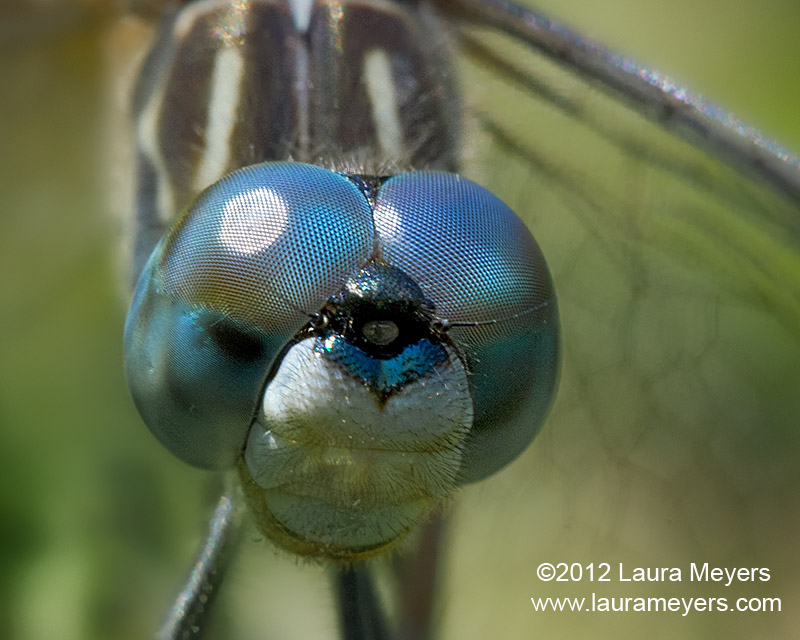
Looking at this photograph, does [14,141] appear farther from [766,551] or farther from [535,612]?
[766,551]

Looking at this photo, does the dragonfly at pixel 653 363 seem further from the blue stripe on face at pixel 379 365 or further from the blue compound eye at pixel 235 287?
the blue stripe on face at pixel 379 365

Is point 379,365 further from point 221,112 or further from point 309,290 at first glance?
point 221,112

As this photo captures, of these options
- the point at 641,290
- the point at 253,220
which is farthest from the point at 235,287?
the point at 641,290

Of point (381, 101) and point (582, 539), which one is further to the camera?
point (582, 539)

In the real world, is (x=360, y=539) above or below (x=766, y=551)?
above

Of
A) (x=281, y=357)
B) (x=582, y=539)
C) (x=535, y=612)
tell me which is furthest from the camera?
(x=535, y=612)

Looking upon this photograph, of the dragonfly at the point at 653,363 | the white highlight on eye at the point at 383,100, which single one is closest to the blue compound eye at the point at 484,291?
the white highlight on eye at the point at 383,100

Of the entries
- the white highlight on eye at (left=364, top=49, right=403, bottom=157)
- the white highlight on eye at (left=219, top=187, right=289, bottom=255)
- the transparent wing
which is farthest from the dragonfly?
the white highlight on eye at (left=219, top=187, right=289, bottom=255)

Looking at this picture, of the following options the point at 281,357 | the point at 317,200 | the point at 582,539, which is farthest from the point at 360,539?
the point at 582,539
